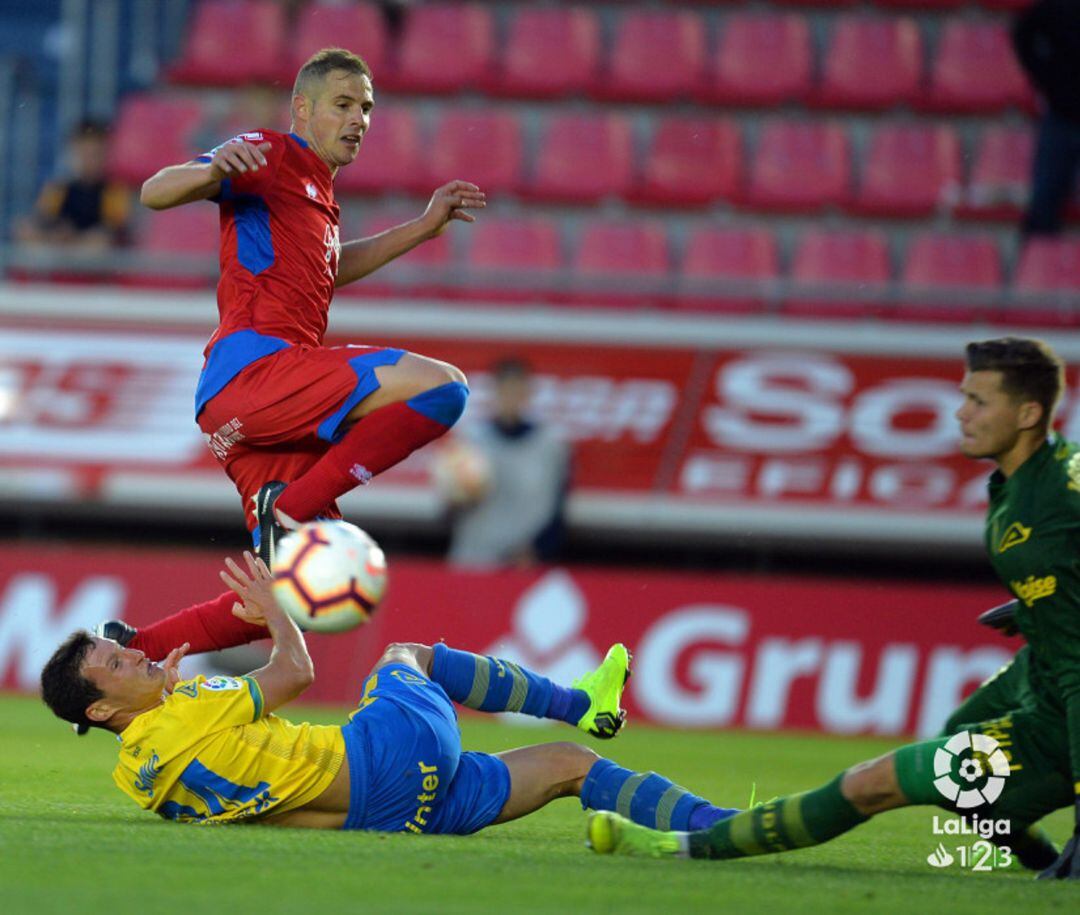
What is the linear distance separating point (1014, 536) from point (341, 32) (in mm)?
10410

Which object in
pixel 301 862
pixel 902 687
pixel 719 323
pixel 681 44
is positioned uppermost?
pixel 681 44

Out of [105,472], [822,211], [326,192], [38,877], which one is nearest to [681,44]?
[822,211]

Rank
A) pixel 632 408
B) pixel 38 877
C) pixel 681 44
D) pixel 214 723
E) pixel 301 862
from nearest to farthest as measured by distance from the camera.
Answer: pixel 38 877, pixel 301 862, pixel 214 723, pixel 632 408, pixel 681 44

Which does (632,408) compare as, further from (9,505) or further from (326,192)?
(326,192)

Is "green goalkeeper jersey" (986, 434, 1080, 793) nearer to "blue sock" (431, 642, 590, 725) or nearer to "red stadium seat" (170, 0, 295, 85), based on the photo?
"blue sock" (431, 642, 590, 725)

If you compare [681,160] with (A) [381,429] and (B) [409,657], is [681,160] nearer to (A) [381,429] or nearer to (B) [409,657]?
(A) [381,429]

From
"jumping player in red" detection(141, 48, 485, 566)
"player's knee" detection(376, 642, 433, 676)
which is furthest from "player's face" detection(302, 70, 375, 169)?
"player's knee" detection(376, 642, 433, 676)

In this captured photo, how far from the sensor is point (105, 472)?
11961 millimetres

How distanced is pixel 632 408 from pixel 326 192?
19.9 feet

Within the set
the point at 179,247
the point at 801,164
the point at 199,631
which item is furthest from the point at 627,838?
the point at 801,164

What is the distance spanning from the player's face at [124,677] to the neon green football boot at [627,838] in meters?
1.36

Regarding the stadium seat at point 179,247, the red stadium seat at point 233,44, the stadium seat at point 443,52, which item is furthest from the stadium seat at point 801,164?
the stadium seat at point 179,247

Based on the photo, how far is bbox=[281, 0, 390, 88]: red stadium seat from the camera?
14.2 m

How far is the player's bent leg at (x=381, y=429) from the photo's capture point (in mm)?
5602
